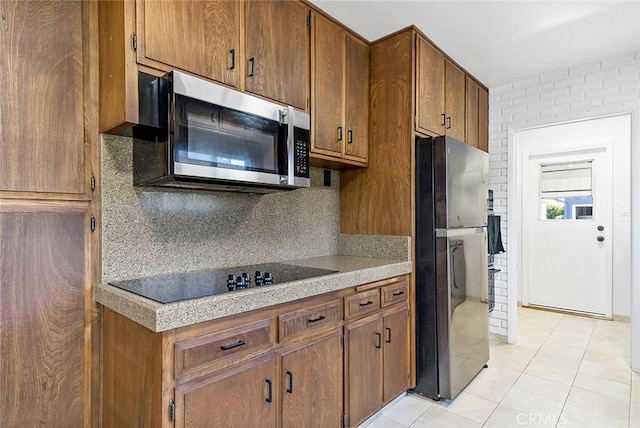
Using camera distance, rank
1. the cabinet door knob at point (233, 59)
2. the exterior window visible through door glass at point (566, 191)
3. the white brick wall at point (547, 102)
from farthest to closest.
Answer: the exterior window visible through door glass at point (566, 191), the white brick wall at point (547, 102), the cabinet door knob at point (233, 59)

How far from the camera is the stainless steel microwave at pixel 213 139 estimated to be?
1.39 m

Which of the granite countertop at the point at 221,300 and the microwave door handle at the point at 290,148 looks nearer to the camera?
the granite countertop at the point at 221,300

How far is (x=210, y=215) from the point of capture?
190cm

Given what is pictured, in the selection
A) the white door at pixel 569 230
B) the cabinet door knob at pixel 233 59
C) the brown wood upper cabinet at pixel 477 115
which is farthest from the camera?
the white door at pixel 569 230

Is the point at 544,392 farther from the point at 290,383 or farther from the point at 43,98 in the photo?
the point at 43,98

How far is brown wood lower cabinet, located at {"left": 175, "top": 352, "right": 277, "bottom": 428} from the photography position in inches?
46.6

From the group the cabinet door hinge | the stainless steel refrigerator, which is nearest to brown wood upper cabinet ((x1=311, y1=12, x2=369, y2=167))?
the stainless steel refrigerator

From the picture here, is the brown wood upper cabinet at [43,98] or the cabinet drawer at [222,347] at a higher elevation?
the brown wood upper cabinet at [43,98]

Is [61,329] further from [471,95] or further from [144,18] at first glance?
[471,95]

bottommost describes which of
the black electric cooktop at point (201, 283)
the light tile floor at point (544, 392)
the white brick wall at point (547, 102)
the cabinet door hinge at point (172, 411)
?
the light tile floor at point (544, 392)

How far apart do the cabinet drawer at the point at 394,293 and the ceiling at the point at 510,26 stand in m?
1.75

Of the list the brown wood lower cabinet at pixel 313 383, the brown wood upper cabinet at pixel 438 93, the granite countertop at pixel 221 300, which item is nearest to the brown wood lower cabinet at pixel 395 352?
the granite countertop at pixel 221 300

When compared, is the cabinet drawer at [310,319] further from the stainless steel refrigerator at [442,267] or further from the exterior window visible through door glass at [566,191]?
the exterior window visible through door glass at [566,191]

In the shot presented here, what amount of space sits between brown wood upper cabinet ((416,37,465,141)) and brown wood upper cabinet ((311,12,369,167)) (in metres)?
0.37
